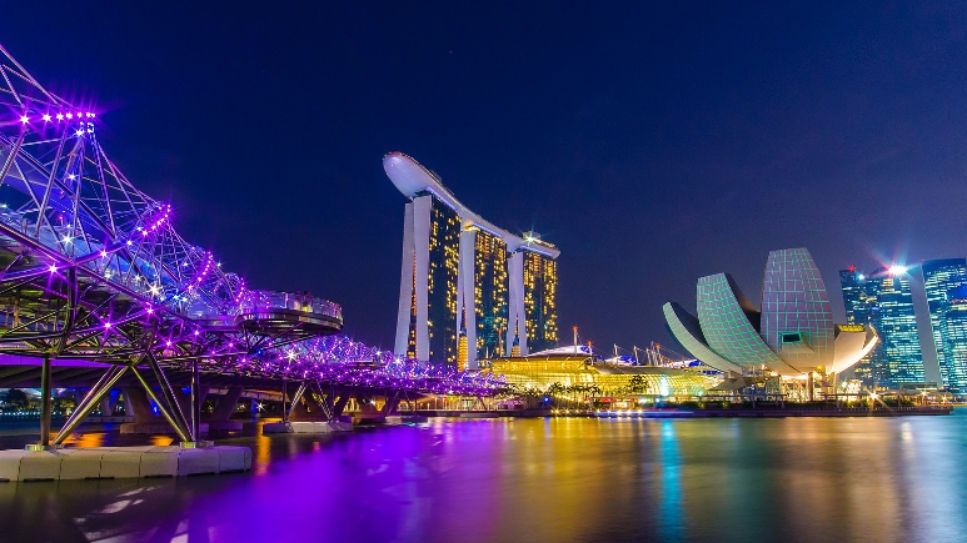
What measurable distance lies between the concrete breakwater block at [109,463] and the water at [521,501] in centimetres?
87

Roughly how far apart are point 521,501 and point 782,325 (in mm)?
113068

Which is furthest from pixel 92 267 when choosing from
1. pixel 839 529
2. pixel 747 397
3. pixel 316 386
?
pixel 747 397

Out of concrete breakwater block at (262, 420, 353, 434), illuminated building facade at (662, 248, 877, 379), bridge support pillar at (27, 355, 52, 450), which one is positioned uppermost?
illuminated building facade at (662, 248, 877, 379)

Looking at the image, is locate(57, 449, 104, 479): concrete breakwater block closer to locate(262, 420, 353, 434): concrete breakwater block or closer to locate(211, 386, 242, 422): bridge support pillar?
locate(262, 420, 353, 434): concrete breakwater block

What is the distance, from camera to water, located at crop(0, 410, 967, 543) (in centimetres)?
1316

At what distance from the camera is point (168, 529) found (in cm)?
1326

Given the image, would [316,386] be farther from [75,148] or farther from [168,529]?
[168,529]

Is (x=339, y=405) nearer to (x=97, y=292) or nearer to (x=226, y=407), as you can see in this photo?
(x=226, y=407)

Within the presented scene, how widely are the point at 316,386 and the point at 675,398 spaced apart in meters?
74.2

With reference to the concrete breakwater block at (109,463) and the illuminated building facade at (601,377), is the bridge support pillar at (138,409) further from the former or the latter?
the illuminated building facade at (601,377)

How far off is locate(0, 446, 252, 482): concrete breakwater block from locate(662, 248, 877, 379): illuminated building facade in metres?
111

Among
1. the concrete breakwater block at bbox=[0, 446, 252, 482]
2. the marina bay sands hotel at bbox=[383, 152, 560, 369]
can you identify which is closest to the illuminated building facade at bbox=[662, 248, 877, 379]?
the marina bay sands hotel at bbox=[383, 152, 560, 369]

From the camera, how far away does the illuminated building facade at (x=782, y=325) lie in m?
118

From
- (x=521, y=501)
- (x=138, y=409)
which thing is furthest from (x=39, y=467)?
(x=138, y=409)
